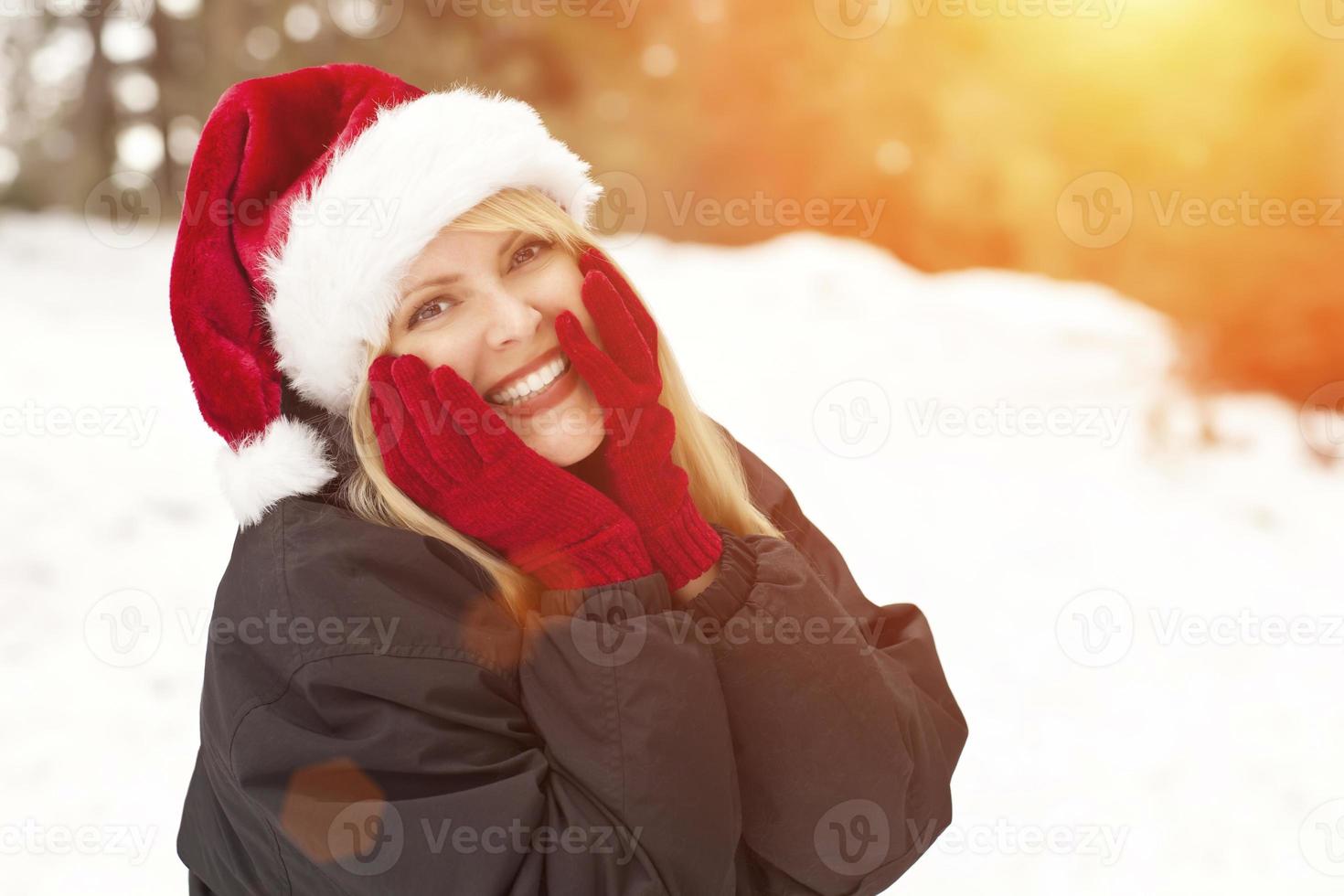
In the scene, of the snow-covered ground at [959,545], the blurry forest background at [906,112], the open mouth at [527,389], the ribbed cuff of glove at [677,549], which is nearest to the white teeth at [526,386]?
the open mouth at [527,389]

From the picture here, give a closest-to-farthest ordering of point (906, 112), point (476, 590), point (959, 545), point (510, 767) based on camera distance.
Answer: point (510, 767) → point (476, 590) → point (959, 545) → point (906, 112)

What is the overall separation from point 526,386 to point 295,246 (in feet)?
1.04

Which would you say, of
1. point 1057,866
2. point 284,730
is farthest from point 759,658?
point 1057,866

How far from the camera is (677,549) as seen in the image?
4.22 ft

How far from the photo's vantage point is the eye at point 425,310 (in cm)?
126

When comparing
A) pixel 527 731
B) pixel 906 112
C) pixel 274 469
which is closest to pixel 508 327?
pixel 274 469

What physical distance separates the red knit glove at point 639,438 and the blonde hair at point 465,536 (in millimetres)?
101

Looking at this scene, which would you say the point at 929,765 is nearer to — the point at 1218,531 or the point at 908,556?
the point at 908,556

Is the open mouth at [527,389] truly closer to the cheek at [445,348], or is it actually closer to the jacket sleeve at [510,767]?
the cheek at [445,348]

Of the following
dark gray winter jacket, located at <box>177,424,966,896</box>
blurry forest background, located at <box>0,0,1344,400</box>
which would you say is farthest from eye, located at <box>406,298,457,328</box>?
blurry forest background, located at <box>0,0,1344,400</box>

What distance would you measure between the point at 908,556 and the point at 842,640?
1.52m

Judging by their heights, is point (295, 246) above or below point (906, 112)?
below

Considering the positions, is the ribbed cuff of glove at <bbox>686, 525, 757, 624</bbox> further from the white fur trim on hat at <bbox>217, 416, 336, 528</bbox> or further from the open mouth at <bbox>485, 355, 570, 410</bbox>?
the white fur trim on hat at <bbox>217, 416, 336, 528</bbox>

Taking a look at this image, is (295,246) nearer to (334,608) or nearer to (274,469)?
(274,469)
